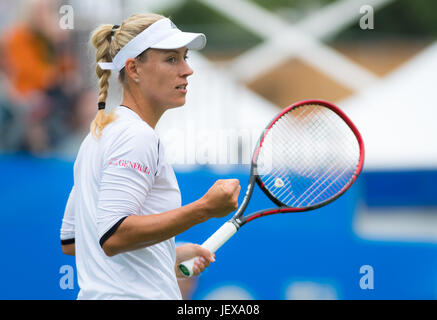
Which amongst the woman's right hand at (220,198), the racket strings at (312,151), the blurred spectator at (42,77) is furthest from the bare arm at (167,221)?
the blurred spectator at (42,77)

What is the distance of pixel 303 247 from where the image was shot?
510cm

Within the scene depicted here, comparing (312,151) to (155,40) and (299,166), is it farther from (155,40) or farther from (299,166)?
(155,40)

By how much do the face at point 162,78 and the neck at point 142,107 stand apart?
17mm

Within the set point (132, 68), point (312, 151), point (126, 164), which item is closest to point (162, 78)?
point (132, 68)

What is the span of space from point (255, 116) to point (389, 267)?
229 centimetres

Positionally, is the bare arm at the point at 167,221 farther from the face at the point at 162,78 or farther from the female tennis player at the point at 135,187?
the face at the point at 162,78

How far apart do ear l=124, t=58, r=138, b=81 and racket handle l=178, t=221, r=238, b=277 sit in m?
0.61

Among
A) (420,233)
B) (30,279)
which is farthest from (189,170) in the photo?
(420,233)

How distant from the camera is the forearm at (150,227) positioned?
2.31m

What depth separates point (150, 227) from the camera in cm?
232

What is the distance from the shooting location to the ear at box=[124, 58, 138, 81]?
8.51ft

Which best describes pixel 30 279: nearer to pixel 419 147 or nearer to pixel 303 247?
pixel 303 247

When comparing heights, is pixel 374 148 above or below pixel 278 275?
above

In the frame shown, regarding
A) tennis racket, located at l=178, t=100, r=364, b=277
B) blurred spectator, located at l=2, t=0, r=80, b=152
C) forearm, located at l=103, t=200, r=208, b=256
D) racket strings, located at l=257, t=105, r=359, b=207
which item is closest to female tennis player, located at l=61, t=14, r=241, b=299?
forearm, located at l=103, t=200, r=208, b=256
